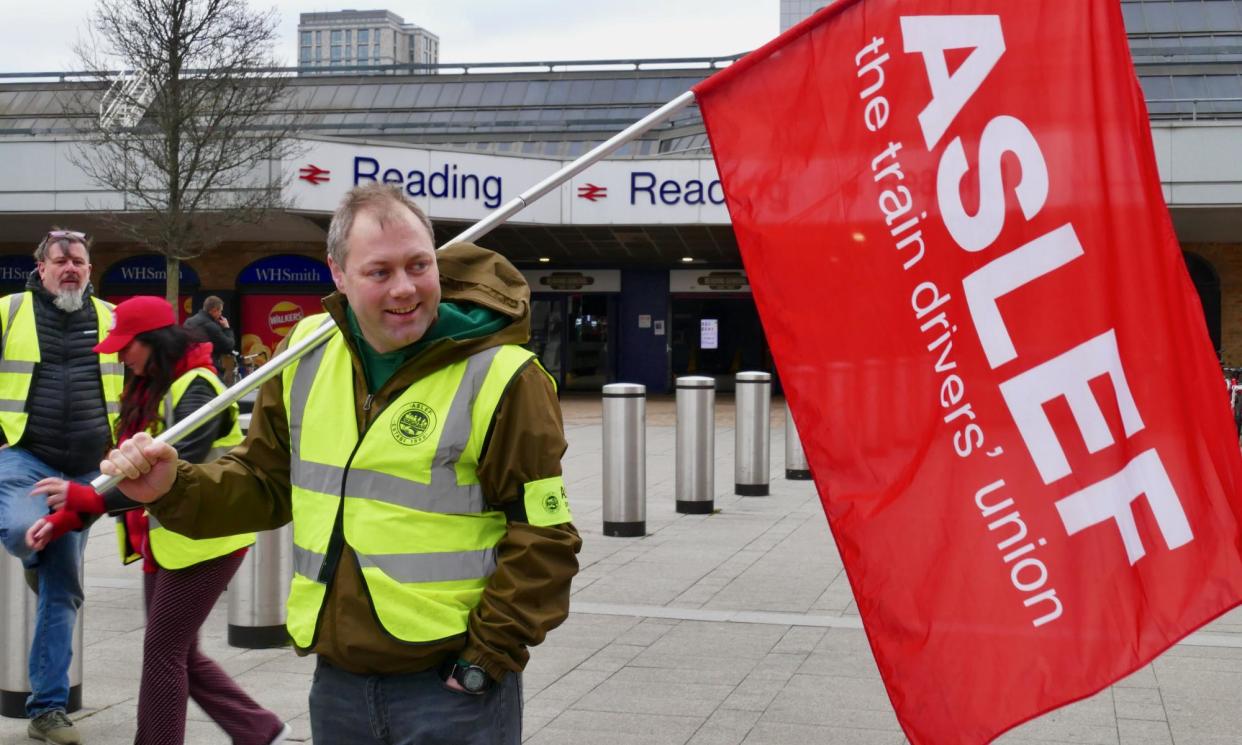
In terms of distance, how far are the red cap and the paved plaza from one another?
5.20 feet

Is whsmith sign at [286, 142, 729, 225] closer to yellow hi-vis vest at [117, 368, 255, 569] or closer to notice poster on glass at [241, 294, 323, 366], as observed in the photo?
notice poster on glass at [241, 294, 323, 366]

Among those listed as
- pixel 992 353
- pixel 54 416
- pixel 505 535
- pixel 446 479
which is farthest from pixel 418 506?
pixel 54 416

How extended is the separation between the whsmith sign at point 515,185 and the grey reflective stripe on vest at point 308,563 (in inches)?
920

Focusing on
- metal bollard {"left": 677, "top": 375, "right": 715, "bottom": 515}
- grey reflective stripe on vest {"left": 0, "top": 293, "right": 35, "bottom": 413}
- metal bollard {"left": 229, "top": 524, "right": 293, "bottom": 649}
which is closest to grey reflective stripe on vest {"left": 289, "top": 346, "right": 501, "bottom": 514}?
grey reflective stripe on vest {"left": 0, "top": 293, "right": 35, "bottom": 413}

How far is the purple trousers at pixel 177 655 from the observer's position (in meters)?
4.41

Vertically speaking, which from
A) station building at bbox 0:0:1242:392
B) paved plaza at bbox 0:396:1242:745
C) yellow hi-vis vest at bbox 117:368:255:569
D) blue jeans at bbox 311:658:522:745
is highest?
station building at bbox 0:0:1242:392

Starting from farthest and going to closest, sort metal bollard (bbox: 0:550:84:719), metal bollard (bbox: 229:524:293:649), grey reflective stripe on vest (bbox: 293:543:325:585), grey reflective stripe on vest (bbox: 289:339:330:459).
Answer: metal bollard (bbox: 229:524:293:649)
metal bollard (bbox: 0:550:84:719)
grey reflective stripe on vest (bbox: 289:339:330:459)
grey reflective stripe on vest (bbox: 293:543:325:585)

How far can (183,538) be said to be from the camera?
4.48 meters

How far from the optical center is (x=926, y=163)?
11.3 ft

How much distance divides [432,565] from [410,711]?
29cm

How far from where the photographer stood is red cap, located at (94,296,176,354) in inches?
186

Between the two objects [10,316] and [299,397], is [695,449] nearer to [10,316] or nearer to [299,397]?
[10,316]

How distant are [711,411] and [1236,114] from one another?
66.7ft

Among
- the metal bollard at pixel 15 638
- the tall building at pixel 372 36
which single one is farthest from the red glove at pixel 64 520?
the tall building at pixel 372 36
